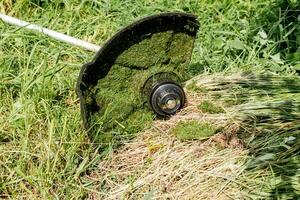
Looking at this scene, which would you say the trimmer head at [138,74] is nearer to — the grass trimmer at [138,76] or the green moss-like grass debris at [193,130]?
the grass trimmer at [138,76]

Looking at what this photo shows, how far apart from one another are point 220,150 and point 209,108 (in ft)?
1.17

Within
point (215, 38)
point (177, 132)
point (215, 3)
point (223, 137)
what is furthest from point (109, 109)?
point (215, 3)

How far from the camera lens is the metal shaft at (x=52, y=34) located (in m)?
4.03

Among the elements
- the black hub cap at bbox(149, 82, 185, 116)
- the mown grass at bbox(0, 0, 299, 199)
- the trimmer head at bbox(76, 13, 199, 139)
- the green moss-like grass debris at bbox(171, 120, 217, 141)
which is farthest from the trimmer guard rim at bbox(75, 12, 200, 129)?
the green moss-like grass debris at bbox(171, 120, 217, 141)

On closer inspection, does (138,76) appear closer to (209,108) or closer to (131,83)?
(131,83)

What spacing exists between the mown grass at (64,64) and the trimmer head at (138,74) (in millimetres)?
213

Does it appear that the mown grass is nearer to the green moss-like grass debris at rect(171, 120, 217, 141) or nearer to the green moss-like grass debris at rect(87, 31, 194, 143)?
the green moss-like grass debris at rect(87, 31, 194, 143)

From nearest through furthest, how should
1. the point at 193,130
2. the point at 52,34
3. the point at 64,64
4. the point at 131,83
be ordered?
the point at 193,130 → the point at 131,83 → the point at 64,64 → the point at 52,34

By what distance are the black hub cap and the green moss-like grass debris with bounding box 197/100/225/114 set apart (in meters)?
0.15

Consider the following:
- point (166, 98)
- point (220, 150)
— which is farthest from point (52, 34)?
point (220, 150)

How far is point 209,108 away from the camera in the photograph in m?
3.59

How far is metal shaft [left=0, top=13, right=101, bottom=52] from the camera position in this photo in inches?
159

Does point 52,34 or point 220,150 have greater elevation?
point 52,34

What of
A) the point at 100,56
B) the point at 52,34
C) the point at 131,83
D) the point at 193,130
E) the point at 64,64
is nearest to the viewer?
the point at 100,56
